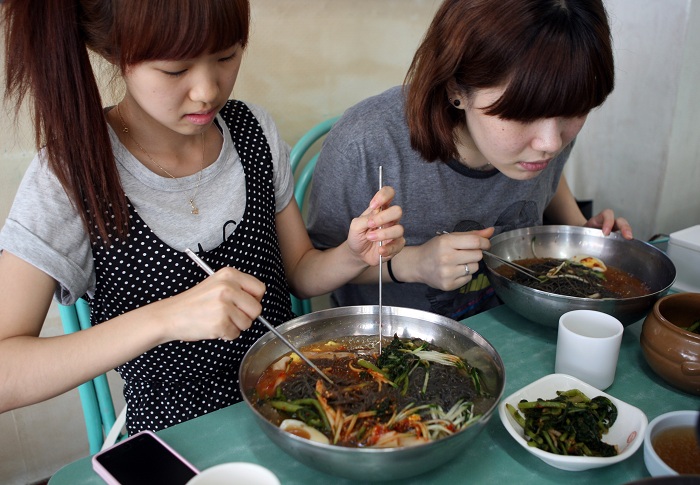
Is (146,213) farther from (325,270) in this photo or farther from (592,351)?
(592,351)

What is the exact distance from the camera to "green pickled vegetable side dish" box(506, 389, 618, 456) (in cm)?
101

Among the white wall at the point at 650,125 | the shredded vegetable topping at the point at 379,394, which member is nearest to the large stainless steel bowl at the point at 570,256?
the shredded vegetable topping at the point at 379,394

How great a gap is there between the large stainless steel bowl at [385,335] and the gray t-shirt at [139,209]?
0.36 m

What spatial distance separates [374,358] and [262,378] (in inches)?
8.7

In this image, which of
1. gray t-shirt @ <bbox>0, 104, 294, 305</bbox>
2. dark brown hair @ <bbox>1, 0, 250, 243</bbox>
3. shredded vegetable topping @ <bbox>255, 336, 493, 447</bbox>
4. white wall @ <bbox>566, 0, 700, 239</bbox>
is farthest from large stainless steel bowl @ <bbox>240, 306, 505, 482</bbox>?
white wall @ <bbox>566, 0, 700, 239</bbox>

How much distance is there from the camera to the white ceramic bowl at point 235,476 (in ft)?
2.49

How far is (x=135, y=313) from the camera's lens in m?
1.13

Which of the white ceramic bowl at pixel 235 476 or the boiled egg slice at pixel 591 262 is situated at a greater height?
the white ceramic bowl at pixel 235 476

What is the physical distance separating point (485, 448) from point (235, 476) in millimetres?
498

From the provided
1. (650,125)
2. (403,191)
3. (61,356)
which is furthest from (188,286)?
(650,125)

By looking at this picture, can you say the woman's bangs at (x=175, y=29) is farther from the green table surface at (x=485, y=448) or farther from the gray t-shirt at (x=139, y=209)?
the green table surface at (x=485, y=448)

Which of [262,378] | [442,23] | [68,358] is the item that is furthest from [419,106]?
[68,358]

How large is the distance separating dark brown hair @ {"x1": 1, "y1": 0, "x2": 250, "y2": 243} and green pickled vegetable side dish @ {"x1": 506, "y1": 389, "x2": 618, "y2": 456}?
892 millimetres

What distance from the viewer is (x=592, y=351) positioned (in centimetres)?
119
